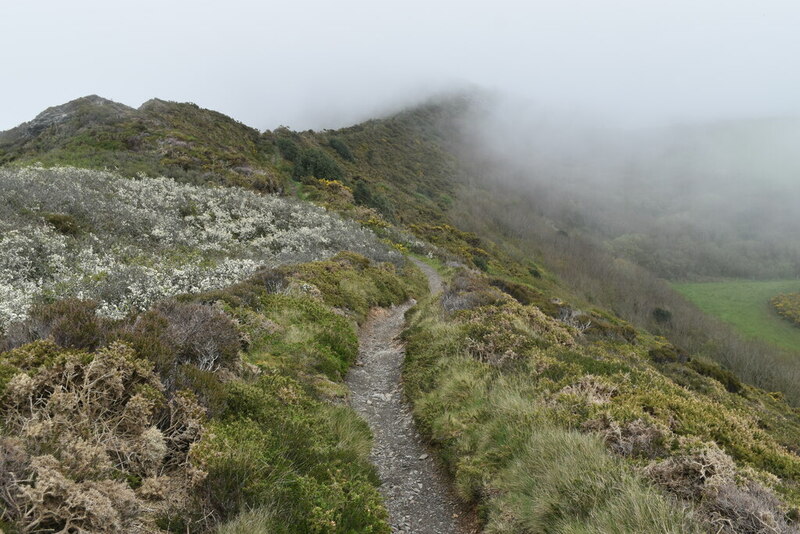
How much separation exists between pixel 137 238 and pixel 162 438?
1822 centimetres

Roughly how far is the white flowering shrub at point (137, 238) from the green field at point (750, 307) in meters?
115

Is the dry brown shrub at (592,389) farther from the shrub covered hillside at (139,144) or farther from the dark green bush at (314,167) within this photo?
the dark green bush at (314,167)

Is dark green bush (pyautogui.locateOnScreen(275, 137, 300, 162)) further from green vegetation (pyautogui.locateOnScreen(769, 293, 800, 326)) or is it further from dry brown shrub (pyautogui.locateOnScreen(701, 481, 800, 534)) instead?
green vegetation (pyautogui.locateOnScreen(769, 293, 800, 326))

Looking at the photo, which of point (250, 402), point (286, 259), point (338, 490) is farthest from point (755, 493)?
point (286, 259)

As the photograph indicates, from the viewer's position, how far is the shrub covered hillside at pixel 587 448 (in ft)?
14.2

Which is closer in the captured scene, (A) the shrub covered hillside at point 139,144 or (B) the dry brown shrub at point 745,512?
(B) the dry brown shrub at point 745,512

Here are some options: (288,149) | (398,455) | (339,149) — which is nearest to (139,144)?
(288,149)

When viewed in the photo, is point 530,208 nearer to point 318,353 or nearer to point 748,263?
point 748,263

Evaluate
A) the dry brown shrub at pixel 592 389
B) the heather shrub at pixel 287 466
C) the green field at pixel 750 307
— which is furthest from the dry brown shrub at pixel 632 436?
the green field at pixel 750 307

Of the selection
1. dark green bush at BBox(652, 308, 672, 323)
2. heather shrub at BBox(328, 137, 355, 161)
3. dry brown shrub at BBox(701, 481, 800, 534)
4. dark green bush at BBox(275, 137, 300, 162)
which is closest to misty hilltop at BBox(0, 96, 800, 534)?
dry brown shrub at BBox(701, 481, 800, 534)

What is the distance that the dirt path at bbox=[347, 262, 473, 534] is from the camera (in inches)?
244

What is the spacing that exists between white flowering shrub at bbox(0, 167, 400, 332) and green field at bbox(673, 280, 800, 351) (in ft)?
376

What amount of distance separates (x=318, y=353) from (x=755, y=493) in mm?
8451

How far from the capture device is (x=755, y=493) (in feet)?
15.0
